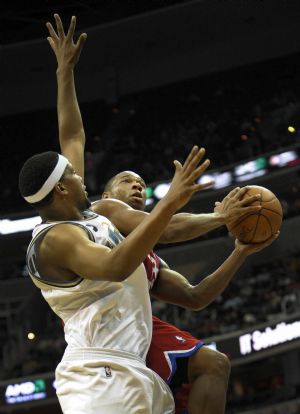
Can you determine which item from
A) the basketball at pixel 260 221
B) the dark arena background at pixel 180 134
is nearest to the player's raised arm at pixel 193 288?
the basketball at pixel 260 221

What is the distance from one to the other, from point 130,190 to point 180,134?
1910 cm

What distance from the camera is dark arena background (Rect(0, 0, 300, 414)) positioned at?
63.0 feet

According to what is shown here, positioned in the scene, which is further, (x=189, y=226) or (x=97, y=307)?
(x=189, y=226)

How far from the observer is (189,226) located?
4.50 m

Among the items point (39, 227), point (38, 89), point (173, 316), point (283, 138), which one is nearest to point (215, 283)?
point (39, 227)

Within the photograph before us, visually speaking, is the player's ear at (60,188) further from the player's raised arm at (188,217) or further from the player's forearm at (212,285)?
the player's forearm at (212,285)

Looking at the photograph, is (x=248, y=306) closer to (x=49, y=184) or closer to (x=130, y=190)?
(x=130, y=190)

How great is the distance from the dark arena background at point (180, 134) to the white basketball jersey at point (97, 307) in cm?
1420

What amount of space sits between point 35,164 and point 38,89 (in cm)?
2295

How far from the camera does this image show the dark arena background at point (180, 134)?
19188 mm

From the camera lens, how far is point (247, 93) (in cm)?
2456

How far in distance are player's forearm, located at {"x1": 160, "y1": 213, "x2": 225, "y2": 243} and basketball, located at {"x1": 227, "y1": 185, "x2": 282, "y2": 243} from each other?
172mm

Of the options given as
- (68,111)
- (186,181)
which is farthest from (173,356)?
(68,111)

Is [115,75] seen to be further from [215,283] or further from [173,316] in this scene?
[215,283]
